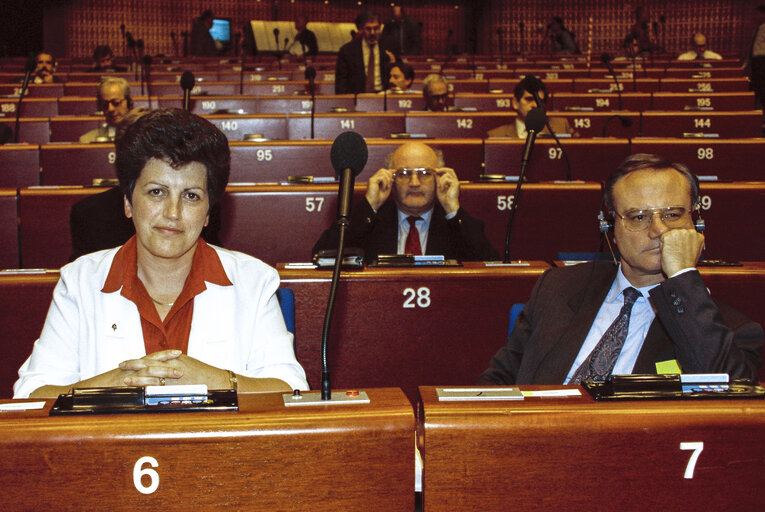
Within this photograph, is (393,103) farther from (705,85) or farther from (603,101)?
(705,85)

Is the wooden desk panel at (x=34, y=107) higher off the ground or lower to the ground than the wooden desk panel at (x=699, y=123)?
higher

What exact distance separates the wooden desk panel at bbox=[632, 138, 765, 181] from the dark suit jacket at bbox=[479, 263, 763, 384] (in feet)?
8.32

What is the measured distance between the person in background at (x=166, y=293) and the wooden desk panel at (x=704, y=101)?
6.06 metres

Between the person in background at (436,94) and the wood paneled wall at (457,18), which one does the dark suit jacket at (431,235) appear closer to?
the person in background at (436,94)

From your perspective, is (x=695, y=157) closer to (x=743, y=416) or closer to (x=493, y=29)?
(x=743, y=416)

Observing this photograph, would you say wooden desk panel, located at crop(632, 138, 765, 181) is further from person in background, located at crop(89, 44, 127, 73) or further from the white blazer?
person in background, located at crop(89, 44, 127, 73)

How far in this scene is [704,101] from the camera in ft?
22.9

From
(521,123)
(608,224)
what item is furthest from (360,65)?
(608,224)

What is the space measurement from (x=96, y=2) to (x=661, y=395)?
50.7ft

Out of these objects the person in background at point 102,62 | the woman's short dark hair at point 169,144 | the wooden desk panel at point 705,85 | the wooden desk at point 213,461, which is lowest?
the wooden desk at point 213,461

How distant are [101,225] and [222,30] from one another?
13.2 meters

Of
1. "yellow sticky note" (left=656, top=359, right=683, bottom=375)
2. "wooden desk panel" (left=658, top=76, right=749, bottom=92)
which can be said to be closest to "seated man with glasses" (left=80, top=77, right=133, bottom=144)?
"yellow sticky note" (left=656, top=359, right=683, bottom=375)

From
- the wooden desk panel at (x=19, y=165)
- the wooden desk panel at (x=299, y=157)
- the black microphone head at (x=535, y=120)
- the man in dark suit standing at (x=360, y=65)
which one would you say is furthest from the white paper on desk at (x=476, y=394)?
the man in dark suit standing at (x=360, y=65)

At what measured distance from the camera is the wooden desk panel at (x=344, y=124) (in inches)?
209
